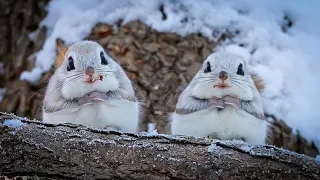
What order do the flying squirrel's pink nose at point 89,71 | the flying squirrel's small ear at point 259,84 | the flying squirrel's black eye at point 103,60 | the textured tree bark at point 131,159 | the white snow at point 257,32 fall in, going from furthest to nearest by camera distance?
1. the white snow at point 257,32
2. the flying squirrel's small ear at point 259,84
3. the flying squirrel's black eye at point 103,60
4. the flying squirrel's pink nose at point 89,71
5. the textured tree bark at point 131,159

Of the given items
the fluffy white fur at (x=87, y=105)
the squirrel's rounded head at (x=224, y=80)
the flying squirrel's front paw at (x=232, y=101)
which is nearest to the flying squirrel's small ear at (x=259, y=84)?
the squirrel's rounded head at (x=224, y=80)

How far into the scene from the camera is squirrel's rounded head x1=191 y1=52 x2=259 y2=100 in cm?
156

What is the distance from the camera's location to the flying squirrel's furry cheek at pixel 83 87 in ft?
5.02

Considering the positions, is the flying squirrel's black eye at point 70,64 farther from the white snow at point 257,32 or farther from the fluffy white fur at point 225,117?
the white snow at point 257,32

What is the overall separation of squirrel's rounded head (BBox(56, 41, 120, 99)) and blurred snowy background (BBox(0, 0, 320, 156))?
89 centimetres

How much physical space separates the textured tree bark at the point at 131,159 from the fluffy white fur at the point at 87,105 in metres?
0.36

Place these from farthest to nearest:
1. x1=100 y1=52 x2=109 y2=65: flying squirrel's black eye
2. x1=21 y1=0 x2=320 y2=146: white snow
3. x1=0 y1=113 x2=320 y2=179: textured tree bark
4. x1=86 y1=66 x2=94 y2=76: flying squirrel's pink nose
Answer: x1=21 y1=0 x2=320 y2=146: white snow → x1=100 y1=52 x2=109 y2=65: flying squirrel's black eye → x1=86 y1=66 x2=94 y2=76: flying squirrel's pink nose → x1=0 y1=113 x2=320 y2=179: textured tree bark

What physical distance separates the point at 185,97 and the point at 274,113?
3.10 ft

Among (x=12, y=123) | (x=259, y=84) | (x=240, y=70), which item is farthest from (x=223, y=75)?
(x=12, y=123)

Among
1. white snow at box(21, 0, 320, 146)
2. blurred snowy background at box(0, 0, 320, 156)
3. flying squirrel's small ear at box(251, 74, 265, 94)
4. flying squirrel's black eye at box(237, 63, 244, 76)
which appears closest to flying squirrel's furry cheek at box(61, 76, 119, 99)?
flying squirrel's black eye at box(237, 63, 244, 76)

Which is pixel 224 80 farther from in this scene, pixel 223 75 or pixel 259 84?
pixel 259 84

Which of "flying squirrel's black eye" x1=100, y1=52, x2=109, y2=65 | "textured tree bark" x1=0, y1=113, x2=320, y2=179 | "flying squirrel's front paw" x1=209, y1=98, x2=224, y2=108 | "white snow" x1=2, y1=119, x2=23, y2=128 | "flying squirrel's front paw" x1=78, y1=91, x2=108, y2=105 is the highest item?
"flying squirrel's black eye" x1=100, y1=52, x2=109, y2=65

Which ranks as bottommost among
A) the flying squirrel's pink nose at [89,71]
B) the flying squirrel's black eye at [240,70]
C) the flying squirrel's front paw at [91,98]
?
the flying squirrel's front paw at [91,98]

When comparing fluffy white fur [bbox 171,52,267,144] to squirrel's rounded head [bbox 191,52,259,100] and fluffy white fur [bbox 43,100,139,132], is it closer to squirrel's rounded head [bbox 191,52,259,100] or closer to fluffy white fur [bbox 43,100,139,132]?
squirrel's rounded head [bbox 191,52,259,100]
